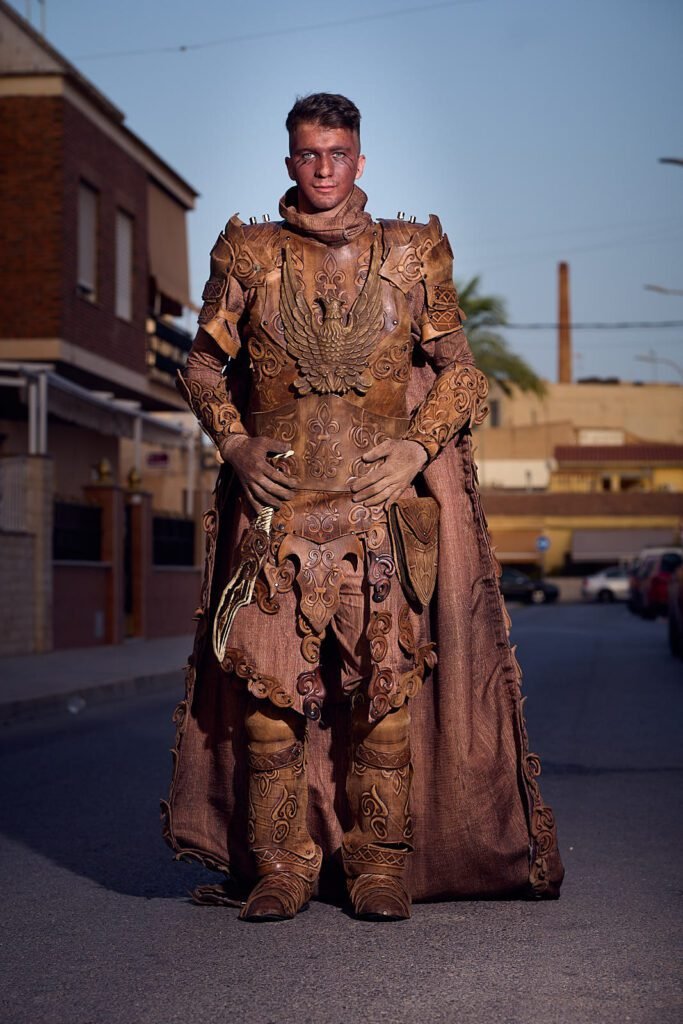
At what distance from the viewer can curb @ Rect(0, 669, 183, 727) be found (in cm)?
1248

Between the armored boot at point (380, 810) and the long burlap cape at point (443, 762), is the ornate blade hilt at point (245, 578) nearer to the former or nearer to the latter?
the long burlap cape at point (443, 762)

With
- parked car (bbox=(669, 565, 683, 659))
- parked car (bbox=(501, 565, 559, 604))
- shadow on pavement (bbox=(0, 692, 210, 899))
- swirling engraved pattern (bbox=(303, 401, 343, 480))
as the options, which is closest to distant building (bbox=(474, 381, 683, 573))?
parked car (bbox=(501, 565, 559, 604))

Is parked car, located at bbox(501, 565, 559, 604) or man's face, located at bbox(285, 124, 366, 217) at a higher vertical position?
man's face, located at bbox(285, 124, 366, 217)

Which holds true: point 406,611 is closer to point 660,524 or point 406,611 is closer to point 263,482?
point 263,482

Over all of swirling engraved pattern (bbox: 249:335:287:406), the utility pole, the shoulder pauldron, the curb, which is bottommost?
the curb

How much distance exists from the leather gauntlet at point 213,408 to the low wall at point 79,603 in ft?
51.4

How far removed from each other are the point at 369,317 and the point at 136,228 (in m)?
23.4

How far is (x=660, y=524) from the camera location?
76.6m

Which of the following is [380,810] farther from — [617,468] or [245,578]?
[617,468]

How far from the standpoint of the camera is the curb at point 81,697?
1248 cm

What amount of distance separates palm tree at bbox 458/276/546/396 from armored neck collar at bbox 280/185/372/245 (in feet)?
130

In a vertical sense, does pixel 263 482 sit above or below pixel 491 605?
above

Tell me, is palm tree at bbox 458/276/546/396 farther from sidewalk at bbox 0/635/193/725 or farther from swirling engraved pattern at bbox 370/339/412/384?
A: swirling engraved pattern at bbox 370/339/412/384

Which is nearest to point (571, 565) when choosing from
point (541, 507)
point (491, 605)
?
point (541, 507)
